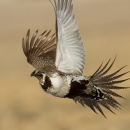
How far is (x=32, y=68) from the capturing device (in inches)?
531

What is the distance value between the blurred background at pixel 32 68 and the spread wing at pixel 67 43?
3.86 meters

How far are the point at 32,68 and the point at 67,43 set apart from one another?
7605 millimetres

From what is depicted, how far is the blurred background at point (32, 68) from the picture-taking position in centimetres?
1047

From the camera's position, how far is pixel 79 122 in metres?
10.4

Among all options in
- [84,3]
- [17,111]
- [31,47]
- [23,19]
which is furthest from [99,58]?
[84,3]

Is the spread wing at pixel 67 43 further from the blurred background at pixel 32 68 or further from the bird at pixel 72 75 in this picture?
the blurred background at pixel 32 68

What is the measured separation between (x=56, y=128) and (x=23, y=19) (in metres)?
13.3

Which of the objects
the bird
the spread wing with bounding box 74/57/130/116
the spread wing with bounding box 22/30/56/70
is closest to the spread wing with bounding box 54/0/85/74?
the bird

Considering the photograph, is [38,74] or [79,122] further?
[79,122]

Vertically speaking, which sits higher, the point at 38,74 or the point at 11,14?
the point at 38,74

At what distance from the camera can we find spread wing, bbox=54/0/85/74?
5.85m

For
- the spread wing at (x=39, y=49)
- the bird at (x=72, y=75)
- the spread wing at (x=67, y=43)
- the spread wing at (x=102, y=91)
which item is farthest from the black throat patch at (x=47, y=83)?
the spread wing at (x=39, y=49)

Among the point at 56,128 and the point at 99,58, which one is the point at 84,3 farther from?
the point at 56,128

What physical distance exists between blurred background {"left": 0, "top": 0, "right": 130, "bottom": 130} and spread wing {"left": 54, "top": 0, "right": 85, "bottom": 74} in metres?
3.86
